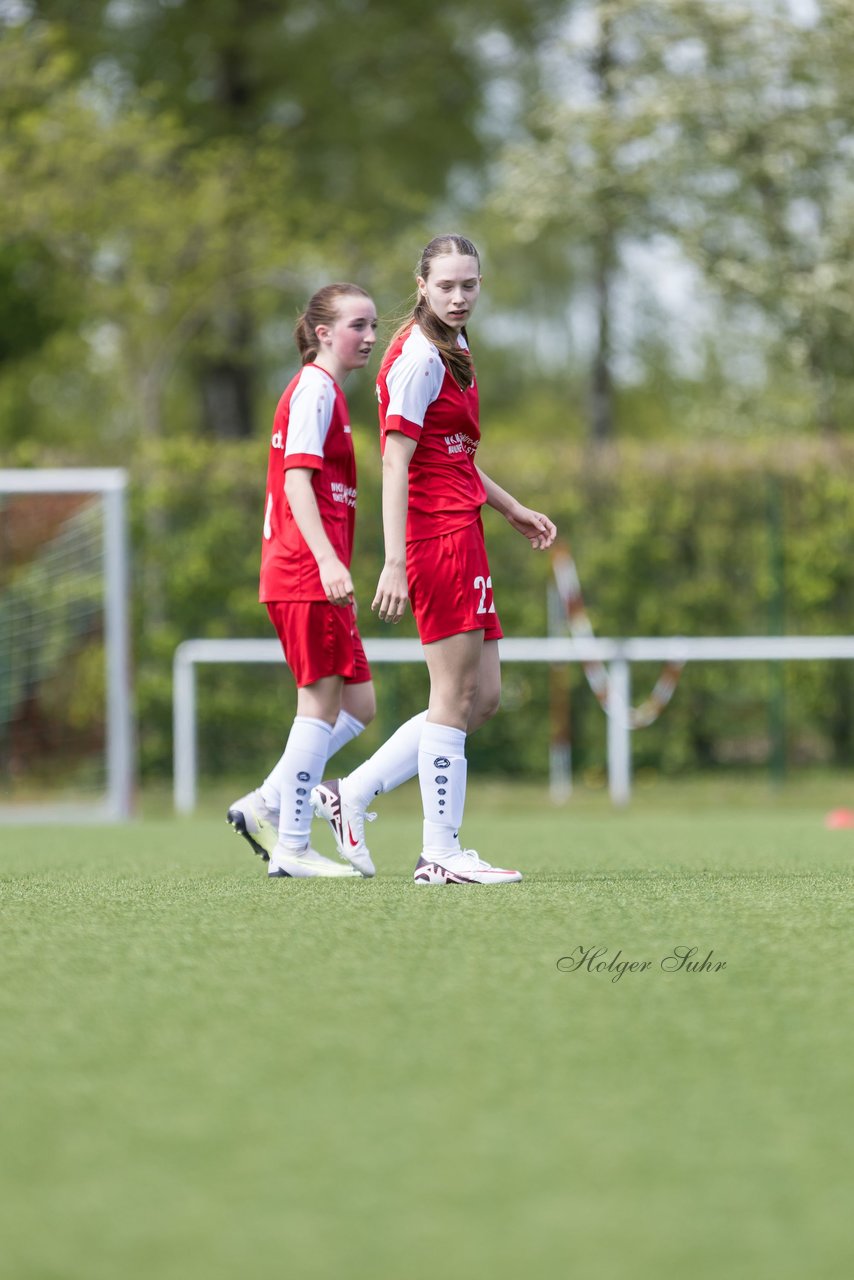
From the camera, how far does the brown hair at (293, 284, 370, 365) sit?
17.8 ft

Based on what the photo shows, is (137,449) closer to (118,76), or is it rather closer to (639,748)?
(639,748)

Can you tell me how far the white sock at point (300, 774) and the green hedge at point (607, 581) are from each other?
7.57 meters

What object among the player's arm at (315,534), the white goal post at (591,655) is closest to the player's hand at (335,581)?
the player's arm at (315,534)

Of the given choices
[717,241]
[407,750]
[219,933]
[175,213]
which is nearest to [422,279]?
[407,750]

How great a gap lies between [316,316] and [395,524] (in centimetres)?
84

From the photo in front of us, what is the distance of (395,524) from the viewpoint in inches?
196

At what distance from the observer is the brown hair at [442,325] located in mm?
5137

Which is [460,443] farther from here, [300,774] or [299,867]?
[299,867]

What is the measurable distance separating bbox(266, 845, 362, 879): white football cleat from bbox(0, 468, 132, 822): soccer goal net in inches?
250

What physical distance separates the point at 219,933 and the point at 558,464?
9823 mm

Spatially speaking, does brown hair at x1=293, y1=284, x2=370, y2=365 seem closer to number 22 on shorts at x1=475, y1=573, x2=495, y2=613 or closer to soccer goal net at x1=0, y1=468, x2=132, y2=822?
number 22 on shorts at x1=475, y1=573, x2=495, y2=613

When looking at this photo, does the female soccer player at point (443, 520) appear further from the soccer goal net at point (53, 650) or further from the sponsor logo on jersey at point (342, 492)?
the soccer goal net at point (53, 650)

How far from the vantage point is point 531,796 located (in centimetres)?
1303

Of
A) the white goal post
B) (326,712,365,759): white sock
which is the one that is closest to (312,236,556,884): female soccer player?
(326,712,365,759): white sock
